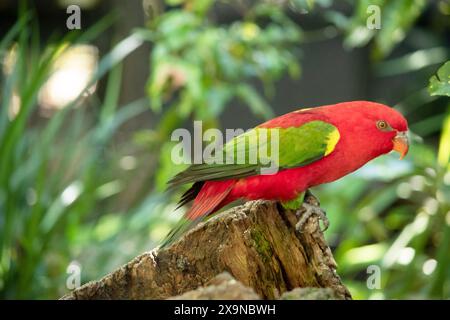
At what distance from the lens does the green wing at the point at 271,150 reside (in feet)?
2.95

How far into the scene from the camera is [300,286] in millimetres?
916

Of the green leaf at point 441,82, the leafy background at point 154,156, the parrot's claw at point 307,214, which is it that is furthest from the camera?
the leafy background at point 154,156

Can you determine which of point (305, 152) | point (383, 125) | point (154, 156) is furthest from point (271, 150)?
point (154, 156)

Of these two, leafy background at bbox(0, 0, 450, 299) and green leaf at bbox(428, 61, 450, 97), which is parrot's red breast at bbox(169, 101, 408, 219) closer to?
green leaf at bbox(428, 61, 450, 97)

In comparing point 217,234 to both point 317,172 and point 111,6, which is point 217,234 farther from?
point 111,6

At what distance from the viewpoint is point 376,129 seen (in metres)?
0.90

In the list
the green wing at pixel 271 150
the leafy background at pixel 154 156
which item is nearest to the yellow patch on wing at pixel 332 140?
the green wing at pixel 271 150

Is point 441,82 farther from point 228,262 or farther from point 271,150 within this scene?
point 228,262

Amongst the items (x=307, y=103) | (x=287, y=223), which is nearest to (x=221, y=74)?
(x=307, y=103)

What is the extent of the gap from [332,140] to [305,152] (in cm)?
4

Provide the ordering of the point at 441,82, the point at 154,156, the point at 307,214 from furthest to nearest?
the point at 154,156 < the point at 307,214 < the point at 441,82

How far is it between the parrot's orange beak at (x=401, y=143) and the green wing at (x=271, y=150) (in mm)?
73

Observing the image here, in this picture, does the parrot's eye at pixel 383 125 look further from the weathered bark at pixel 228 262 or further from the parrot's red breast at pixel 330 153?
the weathered bark at pixel 228 262
